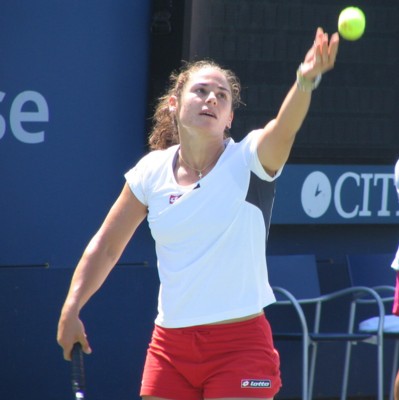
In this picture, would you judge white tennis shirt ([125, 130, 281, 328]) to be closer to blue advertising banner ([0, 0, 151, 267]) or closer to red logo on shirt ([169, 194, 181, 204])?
red logo on shirt ([169, 194, 181, 204])

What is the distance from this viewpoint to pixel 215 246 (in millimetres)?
3473

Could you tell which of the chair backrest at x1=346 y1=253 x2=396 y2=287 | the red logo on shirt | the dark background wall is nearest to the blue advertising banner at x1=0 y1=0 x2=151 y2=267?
the dark background wall

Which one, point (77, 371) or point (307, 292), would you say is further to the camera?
point (307, 292)

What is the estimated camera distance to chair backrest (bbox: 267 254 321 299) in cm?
594

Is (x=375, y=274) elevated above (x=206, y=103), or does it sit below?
below

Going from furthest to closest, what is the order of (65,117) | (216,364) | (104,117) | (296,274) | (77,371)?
(296,274)
(104,117)
(65,117)
(77,371)
(216,364)

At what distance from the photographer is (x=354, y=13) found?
362 centimetres

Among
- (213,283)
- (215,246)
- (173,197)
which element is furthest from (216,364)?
(173,197)

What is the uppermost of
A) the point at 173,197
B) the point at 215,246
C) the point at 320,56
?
the point at 320,56

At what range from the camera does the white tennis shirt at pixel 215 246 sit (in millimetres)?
3475

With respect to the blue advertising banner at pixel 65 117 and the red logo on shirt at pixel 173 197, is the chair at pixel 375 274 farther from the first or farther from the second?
the red logo on shirt at pixel 173 197

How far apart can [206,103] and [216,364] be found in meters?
0.86

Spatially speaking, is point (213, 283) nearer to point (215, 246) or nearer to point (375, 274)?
point (215, 246)

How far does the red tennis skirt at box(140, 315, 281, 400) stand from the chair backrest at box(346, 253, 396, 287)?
2599 mm
